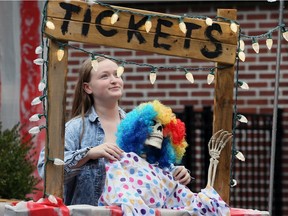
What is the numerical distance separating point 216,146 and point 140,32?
0.71 m

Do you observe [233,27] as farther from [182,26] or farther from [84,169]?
[84,169]

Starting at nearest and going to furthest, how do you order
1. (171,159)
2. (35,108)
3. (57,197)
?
(57,197)
(171,159)
(35,108)

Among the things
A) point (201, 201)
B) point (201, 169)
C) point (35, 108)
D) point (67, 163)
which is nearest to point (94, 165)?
point (67, 163)

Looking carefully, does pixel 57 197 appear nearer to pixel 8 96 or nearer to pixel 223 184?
pixel 223 184

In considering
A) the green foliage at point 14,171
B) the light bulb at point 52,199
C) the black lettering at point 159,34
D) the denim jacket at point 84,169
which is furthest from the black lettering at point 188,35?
the green foliage at point 14,171

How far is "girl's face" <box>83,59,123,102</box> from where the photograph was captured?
5.41 m

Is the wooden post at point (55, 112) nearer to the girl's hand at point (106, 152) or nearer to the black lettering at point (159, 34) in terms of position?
the girl's hand at point (106, 152)

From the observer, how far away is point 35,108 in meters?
8.74

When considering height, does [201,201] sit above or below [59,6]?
below

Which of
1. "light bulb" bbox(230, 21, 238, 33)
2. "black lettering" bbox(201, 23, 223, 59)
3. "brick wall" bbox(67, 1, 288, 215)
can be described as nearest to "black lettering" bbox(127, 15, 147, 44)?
"black lettering" bbox(201, 23, 223, 59)

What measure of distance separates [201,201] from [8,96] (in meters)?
4.23

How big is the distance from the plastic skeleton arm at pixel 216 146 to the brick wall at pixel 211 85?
4.08 metres

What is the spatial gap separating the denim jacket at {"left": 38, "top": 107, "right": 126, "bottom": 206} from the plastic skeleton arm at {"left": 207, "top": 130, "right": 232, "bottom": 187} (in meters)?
0.55

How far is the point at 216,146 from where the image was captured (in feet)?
17.3
